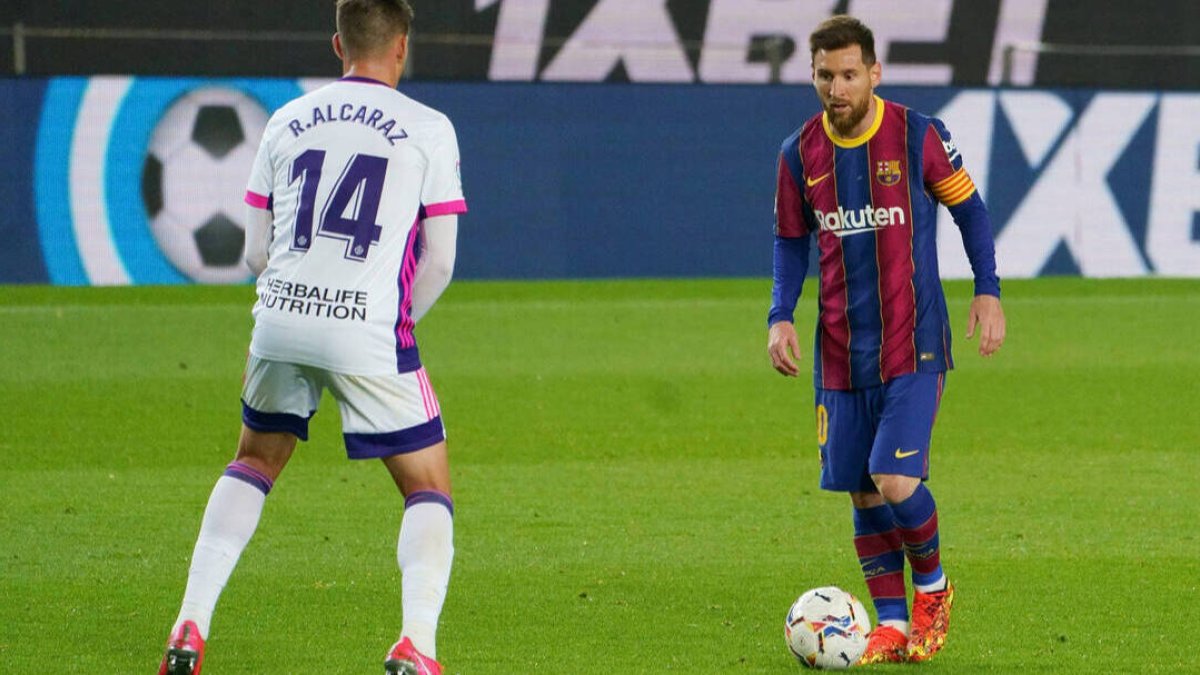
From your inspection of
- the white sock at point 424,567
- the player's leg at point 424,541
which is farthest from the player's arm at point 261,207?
the white sock at point 424,567

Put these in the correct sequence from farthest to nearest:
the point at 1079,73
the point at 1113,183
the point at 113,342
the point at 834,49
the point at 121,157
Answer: the point at 1079,73 → the point at 1113,183 → the point at 121,157 → the point at 113,342 → the point at 834,49

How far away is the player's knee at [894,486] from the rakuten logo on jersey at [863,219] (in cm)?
69

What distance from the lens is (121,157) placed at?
1728 cm

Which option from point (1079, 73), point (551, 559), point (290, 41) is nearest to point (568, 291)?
point (290, 41)

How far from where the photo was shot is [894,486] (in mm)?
5438

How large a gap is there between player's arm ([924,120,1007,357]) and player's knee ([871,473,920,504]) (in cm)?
Result: 44

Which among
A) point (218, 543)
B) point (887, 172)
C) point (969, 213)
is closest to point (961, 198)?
point (969, 213)

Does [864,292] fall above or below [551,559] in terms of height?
above

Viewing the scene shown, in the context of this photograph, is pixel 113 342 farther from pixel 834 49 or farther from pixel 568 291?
pixel 834 49

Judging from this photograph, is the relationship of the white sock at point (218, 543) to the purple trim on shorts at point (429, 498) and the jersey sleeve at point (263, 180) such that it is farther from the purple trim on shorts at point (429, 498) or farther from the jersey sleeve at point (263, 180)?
the jersey sleeve at point (263, 180)

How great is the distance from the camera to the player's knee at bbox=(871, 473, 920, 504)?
5.44 metres

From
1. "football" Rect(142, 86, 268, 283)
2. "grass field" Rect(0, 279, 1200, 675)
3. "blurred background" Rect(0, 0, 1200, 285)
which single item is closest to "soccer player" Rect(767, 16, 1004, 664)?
"grass field" Rect(0, 279, 1200, 675)

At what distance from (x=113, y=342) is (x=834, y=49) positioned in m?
9.37

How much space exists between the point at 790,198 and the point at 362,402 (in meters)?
1.48
